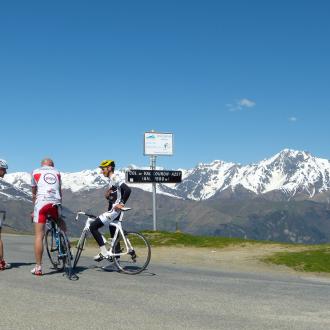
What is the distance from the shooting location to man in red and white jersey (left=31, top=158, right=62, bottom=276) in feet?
41.7

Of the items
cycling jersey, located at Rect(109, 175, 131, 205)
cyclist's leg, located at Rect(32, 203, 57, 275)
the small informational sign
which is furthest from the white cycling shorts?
the small informational sign

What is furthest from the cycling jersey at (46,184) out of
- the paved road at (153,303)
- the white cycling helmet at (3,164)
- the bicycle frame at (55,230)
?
the paved road at (153,303)

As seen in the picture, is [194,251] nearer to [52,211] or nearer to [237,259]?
[237,259]

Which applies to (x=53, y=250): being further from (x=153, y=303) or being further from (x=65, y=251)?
(x=153, y=303)

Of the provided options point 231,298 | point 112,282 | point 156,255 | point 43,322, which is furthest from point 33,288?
point 156,255

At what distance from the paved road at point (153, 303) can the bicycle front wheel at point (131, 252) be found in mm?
446

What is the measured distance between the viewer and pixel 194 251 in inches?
1006

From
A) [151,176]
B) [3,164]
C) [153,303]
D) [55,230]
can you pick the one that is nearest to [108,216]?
[55,230]

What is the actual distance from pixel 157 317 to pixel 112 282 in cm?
369

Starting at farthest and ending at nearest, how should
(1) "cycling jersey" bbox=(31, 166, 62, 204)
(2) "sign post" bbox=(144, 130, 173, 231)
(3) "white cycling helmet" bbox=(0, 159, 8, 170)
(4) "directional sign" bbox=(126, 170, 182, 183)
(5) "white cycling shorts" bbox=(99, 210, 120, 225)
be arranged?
(2) "sign post" bbox=(144, 130, 173, 231) < (4) "directional sign" bbox=(126, 170, 182, 183) < (3) "white cycling helmet" bbox=(0, 159, 8, 170) < (5) "white cycling shorts" bbox=(99, 210, 120, 225) < (1) "cycling jersey" bbox=(31, 166, 62, 204)

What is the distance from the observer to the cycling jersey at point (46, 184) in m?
12.8

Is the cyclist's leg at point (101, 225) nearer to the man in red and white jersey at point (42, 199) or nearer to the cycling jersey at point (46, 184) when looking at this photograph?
the man in red and white jersey at point (42, 199)

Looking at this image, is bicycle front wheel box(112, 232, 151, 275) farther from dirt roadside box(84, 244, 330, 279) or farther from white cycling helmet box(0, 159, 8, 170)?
dirt roadside box(84, 244, 330, 279)

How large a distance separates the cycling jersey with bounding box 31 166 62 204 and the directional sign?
21013mm
